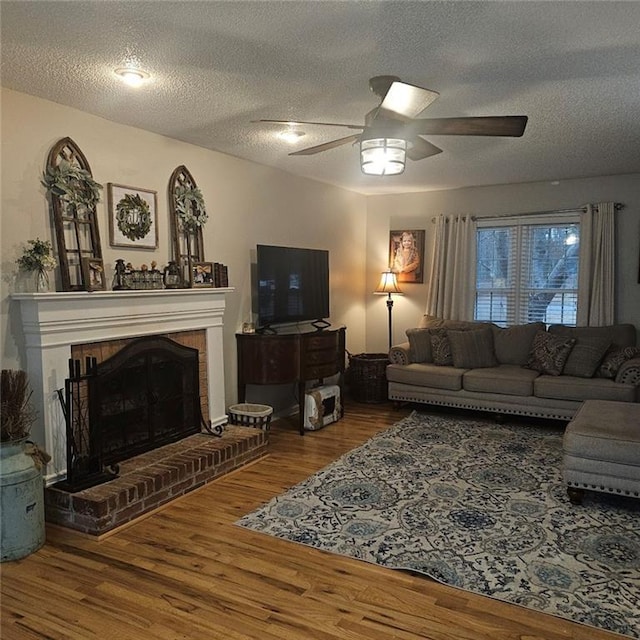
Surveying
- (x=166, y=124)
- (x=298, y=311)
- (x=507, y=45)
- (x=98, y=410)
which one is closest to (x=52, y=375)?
(x=98, y=410)

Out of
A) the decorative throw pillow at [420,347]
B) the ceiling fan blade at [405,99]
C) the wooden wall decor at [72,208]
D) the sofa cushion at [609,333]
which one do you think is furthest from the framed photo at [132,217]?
the sofa cushion at [609,333]

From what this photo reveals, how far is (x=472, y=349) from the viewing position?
557cm

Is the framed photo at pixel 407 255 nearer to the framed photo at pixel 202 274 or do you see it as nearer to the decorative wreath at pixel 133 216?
the framed photo at pixel 202 274

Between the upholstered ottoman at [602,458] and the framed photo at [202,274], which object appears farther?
the framed photo at [202,274]

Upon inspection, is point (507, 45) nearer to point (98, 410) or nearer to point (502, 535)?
point (502, 535)

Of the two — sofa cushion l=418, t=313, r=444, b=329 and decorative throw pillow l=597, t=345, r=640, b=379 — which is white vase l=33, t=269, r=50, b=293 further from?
decorative throw pillow l=597, t=345, r=640, b=379

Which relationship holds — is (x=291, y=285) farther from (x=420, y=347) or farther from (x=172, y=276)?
(x=420, y=347)

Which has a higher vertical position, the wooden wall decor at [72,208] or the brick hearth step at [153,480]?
the wooden wall decor at [72,208]

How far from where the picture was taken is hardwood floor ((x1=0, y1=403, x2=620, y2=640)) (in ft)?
7.18

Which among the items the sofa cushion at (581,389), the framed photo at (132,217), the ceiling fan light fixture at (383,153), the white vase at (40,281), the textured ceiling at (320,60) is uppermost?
the textured ceiling at (320,60)

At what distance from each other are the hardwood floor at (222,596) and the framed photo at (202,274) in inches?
70.6

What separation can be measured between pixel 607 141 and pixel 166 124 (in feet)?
10.7

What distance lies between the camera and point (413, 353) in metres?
5.88

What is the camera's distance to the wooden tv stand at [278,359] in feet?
15.7
